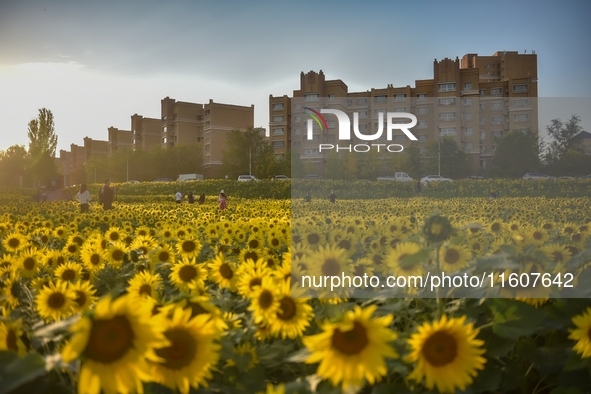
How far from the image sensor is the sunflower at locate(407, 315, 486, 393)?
48.8 inches

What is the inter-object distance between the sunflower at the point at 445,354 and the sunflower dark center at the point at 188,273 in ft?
4.26

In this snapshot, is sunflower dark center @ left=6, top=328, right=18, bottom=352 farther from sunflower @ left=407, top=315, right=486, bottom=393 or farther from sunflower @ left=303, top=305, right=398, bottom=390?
sunflower @ left=407, top=315, right=486, bottom=393

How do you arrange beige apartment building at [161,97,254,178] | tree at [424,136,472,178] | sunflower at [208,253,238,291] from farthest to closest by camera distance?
beige apartment building at [161,97,254,178] < tree at [424,136,472,178] < sunflower at [208,253,238,291]

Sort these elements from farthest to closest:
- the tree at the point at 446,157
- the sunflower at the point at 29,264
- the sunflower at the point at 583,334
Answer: the tree at the point at 446,157 → the sunflower at the point at 29,264 → the sunflower at the point at 583,334

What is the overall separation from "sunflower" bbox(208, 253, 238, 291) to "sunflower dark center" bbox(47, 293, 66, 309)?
2.05 ft

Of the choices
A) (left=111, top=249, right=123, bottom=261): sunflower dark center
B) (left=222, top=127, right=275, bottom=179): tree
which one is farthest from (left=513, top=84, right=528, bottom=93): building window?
(left=222, top=127, right=275, bottom=179): tree

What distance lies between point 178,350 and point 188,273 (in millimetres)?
1139

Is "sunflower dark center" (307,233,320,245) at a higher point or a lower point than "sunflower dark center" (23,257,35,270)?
higher

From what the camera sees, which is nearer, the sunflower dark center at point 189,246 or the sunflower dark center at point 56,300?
the sunflower dark center at point 56,300

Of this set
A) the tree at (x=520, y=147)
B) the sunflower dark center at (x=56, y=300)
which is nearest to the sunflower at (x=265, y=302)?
the sunflower dark center at (x=56, y=300)

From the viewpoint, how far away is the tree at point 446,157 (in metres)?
9.27

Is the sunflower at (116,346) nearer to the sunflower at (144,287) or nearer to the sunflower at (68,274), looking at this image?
the sunflower at (144,287)

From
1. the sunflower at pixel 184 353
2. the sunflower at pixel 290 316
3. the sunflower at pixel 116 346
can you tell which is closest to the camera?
the sunflower at pixel 116 346

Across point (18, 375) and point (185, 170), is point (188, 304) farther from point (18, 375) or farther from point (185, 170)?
point (185, 170)
